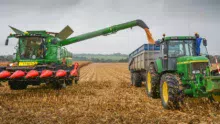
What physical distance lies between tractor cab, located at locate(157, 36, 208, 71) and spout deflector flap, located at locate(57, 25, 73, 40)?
24.2 feet

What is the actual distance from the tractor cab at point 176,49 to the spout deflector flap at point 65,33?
290 inches

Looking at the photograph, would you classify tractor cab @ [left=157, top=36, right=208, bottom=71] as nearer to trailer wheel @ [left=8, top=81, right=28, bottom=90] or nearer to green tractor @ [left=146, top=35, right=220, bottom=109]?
green tractor @ [left=146, top=35, right=220, bottom=109]

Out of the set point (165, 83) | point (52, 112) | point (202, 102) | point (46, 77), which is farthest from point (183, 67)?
point (46, 77)

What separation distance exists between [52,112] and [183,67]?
14.0ft

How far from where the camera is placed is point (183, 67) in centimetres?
865

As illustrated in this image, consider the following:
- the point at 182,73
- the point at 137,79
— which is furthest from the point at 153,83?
the point at 137,79

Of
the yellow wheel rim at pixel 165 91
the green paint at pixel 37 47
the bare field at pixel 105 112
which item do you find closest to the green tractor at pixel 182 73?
the yellow wheel rim at pixel 165 91

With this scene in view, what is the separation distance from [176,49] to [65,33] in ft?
26.6

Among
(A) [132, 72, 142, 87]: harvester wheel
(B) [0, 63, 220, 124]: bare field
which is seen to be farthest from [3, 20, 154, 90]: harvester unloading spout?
(B) [0, 63, 220, 124]: bare field

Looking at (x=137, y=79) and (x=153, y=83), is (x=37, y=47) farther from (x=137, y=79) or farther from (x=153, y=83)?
(x=153, y=83)

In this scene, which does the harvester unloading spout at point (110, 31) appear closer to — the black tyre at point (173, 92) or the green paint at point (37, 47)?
the green paint at point (37, 47)

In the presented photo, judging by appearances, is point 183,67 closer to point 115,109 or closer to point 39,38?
point 115,109

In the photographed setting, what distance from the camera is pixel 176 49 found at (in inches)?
373

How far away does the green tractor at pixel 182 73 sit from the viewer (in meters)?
7.73
